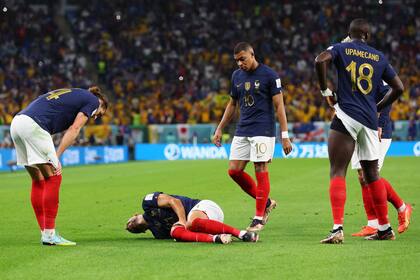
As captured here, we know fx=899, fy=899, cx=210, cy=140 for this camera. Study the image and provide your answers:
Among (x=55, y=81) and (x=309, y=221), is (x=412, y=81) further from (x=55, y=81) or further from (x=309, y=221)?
(x=309, y=221)

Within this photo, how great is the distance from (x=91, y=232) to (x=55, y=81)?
109ft

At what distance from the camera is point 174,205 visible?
10.1 meters

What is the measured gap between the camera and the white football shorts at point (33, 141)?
9.86 m

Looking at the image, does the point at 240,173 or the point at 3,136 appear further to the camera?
the point at 3,136

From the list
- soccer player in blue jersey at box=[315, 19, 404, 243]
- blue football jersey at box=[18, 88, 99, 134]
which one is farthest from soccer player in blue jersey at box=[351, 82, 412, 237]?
blue football jersey at box=[18, 88, 99, 134]

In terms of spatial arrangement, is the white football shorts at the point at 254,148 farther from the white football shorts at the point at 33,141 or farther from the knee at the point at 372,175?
the white football shorts at the point at 33,141

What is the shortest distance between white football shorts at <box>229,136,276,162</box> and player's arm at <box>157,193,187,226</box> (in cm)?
135

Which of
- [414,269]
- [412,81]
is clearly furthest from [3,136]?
[414,269]

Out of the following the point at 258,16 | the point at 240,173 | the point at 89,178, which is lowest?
the point at 89,178

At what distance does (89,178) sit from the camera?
24.8 metres

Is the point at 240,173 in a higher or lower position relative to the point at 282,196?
higher

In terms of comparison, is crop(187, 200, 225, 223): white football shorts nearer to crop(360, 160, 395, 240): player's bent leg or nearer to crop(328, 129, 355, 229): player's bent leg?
crop(328, 129, 355, 229): player's bent leg

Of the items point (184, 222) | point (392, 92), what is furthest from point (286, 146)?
point (184, 222)

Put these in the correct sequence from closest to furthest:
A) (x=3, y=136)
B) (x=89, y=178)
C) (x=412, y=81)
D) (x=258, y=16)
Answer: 1. (x=89, y=178)
2. (x=3, y=136)
3. (x=412, y=81)
4. (x=258, y=16)
